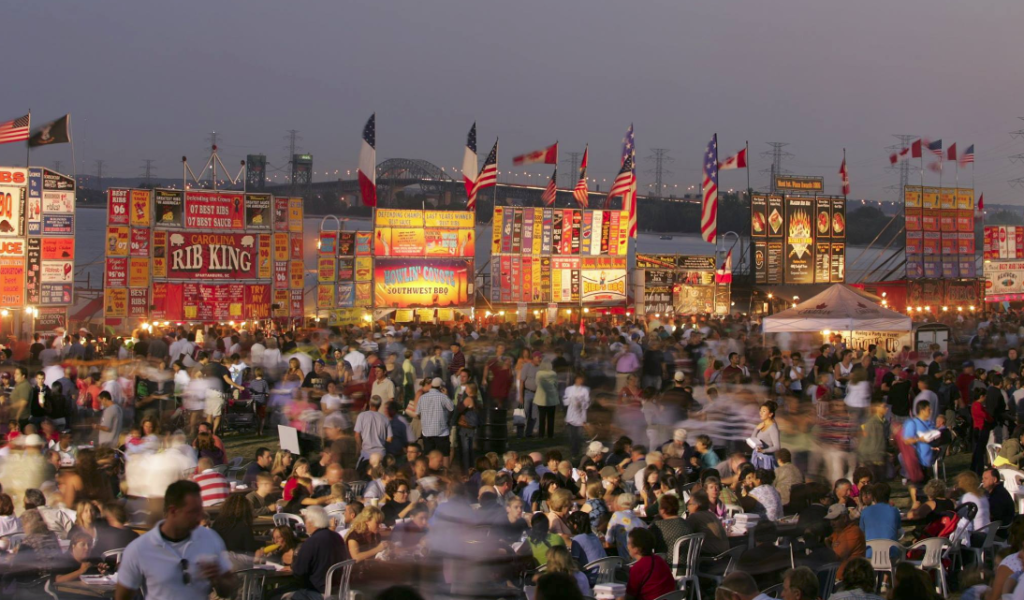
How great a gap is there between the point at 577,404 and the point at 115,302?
15.8m

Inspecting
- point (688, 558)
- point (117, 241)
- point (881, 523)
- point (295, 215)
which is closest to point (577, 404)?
point (881, 523)

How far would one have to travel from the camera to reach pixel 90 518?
23.6 feet

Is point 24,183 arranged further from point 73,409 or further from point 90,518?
point 90,518

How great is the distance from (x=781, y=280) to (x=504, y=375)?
24539 millimetres

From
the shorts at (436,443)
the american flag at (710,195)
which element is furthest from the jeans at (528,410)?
the american flag at (710,195)

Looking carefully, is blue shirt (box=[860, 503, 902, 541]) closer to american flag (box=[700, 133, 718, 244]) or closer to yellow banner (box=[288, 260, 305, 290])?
yellow banner (box=[288, 260, 305, 290])

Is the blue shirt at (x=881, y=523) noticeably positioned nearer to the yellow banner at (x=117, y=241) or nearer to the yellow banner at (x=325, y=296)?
the yellow banner at (x=117, y=241)

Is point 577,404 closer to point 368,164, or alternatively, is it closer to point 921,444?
point 921,444

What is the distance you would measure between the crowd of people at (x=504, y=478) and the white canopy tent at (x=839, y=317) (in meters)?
2.22

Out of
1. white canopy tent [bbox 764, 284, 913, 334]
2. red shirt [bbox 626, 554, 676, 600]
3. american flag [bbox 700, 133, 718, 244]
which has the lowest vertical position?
red shirt [bbox 626, 554, 676, 600]

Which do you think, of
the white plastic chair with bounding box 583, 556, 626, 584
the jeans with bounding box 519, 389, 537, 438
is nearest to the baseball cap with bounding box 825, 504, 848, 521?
the white plastic chair with bounding box 583, 556, 626, 584

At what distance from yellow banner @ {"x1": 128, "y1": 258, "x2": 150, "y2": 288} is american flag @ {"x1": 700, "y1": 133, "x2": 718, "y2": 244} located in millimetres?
17993

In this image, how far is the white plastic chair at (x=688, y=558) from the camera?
23.7 ft

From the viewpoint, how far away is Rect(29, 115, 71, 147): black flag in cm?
2591
